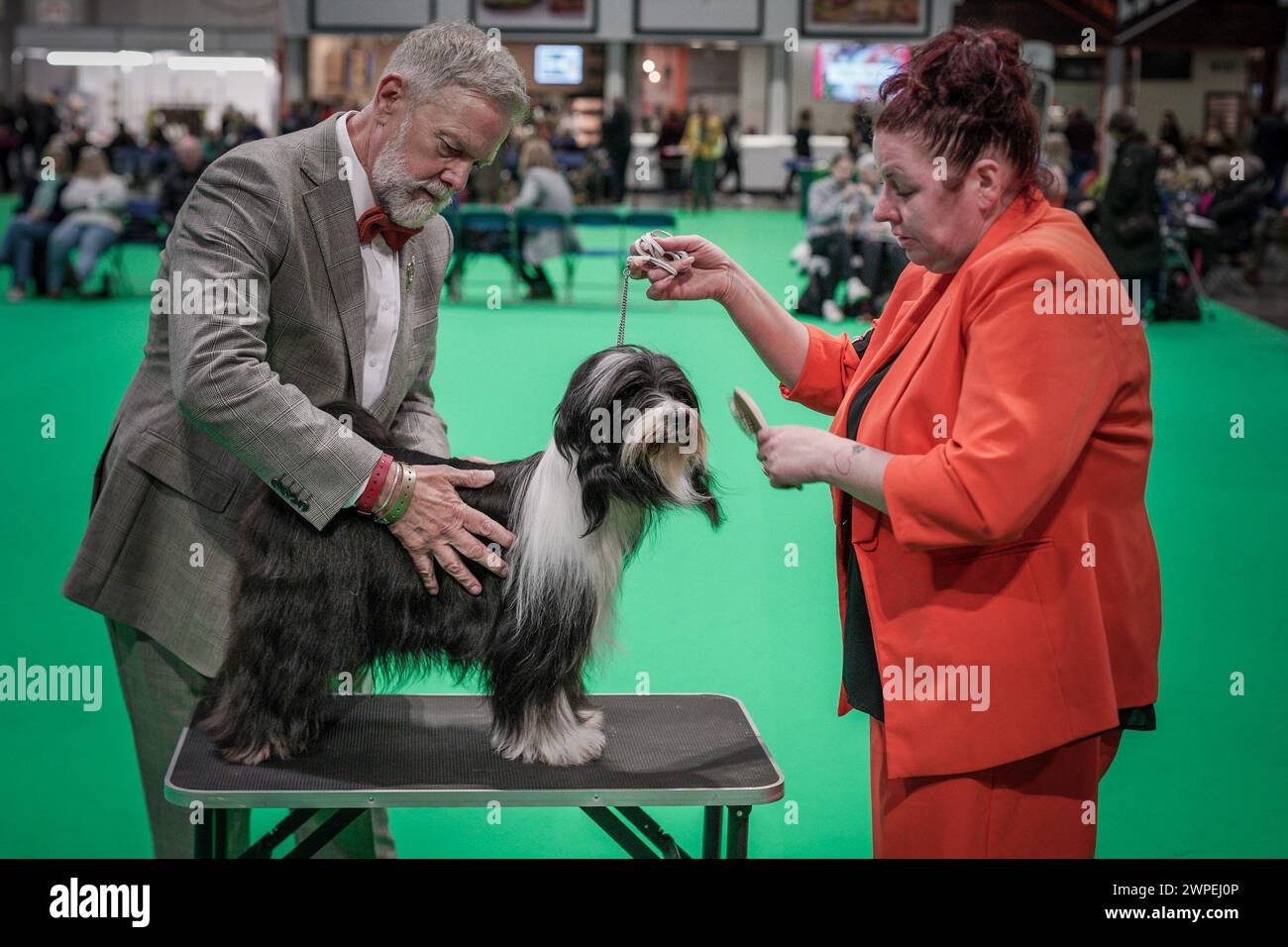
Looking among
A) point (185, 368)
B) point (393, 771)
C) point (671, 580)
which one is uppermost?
point (185, 368)

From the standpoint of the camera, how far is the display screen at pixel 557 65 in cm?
2630

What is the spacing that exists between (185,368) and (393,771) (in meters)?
0.71

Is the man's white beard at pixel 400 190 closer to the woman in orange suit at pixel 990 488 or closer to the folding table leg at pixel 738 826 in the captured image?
the woman in orange suit at pixel 990 488

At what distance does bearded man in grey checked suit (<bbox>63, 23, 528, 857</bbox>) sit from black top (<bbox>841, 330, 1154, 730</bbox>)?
557 mm

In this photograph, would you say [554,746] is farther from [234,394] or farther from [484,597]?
[234,394]

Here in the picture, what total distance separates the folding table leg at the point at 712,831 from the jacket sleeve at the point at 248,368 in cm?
86

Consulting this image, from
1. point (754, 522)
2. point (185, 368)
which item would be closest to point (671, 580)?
point (754, 522)

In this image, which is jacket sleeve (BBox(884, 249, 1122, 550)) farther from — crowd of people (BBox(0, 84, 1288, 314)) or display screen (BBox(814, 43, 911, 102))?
display screen (BBox(814, 43, 911, 102))

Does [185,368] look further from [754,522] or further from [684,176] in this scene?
[684,176]

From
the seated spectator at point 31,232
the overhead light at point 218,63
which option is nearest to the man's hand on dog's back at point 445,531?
the seated spectator at point 31,232

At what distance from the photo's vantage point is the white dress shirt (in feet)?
7.02

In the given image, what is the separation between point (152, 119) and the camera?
87.1 feet

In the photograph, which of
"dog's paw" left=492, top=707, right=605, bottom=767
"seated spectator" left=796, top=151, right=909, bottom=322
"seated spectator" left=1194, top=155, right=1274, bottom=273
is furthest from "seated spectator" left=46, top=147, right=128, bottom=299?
"dog's paw" left=492, top=707, right=605, bottom=767

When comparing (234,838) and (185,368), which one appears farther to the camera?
(234,838)
